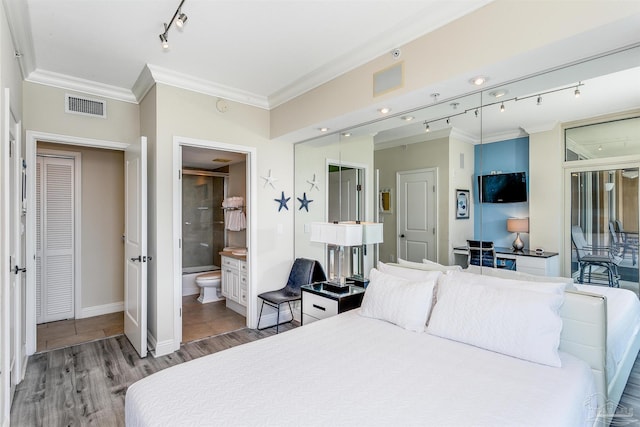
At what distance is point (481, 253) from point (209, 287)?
3.89m

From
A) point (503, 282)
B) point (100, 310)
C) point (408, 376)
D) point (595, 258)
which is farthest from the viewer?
point (100, 310)

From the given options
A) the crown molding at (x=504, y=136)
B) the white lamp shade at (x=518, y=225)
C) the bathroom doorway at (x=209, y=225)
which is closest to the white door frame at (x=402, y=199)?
the crown molding at (x=504, y=136)

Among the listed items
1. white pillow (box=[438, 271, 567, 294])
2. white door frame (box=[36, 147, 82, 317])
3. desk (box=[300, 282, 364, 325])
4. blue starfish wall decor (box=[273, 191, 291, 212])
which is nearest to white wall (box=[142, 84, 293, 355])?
blue starfish wall decor (box=[273, 191, 291, 212])

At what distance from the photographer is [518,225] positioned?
7.21 feet

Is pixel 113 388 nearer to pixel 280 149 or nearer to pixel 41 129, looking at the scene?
pixel 41 129

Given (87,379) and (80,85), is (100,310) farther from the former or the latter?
(80,85)

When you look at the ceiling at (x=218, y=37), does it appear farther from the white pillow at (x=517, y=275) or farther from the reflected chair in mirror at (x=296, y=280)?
the reflected chair in mirror at (x=296, y=280)

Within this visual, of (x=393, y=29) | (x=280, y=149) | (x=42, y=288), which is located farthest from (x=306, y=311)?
→ (x=42, y=288)

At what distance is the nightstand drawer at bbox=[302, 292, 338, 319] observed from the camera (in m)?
2.91

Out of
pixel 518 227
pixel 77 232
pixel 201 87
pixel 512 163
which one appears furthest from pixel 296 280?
pixel 77 232

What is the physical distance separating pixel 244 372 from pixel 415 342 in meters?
1.03

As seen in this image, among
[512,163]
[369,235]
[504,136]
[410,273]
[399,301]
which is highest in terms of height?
[504,136]

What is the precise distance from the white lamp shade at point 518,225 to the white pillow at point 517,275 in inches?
10.7

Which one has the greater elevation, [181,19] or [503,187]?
[181,19]
